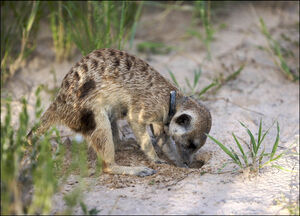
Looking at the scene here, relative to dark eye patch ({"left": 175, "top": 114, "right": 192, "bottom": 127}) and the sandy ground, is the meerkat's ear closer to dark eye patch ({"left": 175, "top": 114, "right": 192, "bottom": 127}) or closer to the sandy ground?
dark eye patch ({"left": 175, "top": 114, "right": 192, "bottom": 127})

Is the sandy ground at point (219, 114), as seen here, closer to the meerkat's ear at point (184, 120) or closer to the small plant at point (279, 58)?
the small plant at point (279, 58)

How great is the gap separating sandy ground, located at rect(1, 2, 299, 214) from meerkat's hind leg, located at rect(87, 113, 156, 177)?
0.28 ft

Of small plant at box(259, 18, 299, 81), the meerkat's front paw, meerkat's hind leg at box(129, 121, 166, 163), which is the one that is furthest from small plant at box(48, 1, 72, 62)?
small plant at box(259, 18, 299, 81)

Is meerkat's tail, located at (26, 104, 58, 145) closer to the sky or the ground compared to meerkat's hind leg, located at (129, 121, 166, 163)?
closer to the sky

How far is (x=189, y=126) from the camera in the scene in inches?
131

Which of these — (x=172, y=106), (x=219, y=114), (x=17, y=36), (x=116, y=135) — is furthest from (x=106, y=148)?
(x=17, y=36)

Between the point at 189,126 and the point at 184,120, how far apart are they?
68mm

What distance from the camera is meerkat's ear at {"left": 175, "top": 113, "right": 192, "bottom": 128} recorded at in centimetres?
333

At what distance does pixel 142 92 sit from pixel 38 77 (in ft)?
7.55

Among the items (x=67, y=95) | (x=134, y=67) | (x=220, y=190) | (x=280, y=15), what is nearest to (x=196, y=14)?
(x=280, y=15)

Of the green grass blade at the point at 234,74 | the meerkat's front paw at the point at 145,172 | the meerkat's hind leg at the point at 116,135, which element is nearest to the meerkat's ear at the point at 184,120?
the meerkat's front paw at the point at 145,172

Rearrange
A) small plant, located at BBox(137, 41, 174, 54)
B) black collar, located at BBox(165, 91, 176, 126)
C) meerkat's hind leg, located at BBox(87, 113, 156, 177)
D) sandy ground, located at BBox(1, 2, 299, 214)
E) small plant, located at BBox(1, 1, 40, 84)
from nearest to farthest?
1. sandy ground, located at BBox(1, 2, 299, 214)
2. meerkat's hind leg, located at BBox(87, 113, 156, 177)
3. black collar, located at BBox(165, 91, 176, 126)
4. small plant, located at BBox(1, 1, 40, 84)
5. small plant, located at BBox(137, 41, 174, 54)

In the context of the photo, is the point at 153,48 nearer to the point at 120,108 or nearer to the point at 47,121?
the point at 120,108

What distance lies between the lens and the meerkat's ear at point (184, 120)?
333cm
